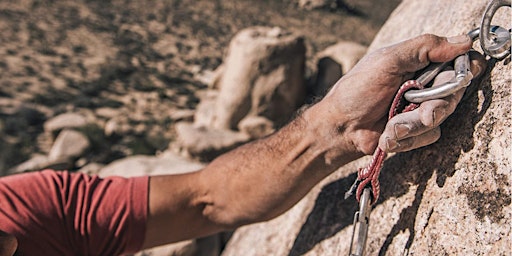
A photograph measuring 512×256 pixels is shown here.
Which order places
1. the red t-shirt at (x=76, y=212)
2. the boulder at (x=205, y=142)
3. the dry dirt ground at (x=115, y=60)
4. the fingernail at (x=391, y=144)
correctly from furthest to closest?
the dry dirt ground at (x=115, y=60) < the boulder at (x=205, y=142) < the red t-shirt at (x=76, y=212) < the fingernail at (x=391, y=144)

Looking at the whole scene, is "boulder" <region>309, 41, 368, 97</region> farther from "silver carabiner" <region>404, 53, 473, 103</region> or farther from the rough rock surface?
"silver carabiner" <region>404, 53, 473, 103</region>

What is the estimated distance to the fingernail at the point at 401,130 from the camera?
129 cm

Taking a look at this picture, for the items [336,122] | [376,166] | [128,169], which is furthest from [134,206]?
[128,169]

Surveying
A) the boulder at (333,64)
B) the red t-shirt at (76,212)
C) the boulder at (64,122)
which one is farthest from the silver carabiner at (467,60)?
the boulder at (64,122)

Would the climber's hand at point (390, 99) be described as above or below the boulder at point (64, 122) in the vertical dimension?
above

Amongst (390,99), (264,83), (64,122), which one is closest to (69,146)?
(64,122)

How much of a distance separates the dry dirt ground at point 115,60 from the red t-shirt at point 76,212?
453cm

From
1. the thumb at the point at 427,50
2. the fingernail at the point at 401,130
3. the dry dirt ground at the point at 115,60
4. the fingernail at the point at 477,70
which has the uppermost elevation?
the thumb at the point at 427,50

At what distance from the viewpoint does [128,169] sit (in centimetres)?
477

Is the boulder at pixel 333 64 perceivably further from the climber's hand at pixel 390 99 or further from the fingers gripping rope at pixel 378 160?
the fingers gripping rope at pixel 378 160

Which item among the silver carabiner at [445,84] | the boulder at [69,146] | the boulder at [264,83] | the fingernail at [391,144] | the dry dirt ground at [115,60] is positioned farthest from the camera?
the dry dirt ground at [115,60]

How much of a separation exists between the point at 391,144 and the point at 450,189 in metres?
0.20

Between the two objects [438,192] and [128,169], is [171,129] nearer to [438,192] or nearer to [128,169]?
[128,169]

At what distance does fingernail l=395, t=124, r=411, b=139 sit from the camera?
1295 mm
